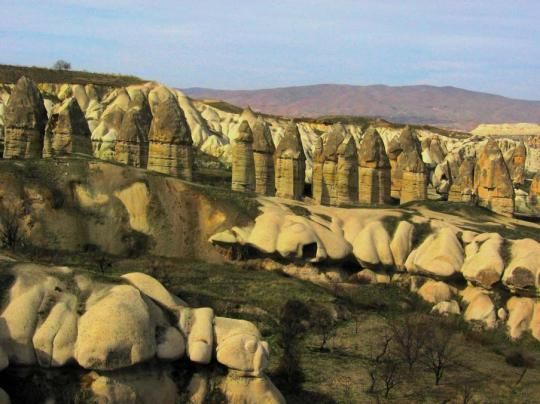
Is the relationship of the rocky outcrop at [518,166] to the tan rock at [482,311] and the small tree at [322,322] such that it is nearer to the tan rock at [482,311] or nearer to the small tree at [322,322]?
the tan rock at [482,311]

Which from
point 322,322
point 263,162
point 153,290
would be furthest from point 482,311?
point 263,162

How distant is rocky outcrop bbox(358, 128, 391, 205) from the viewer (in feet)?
137

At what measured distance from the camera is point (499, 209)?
41.6 m

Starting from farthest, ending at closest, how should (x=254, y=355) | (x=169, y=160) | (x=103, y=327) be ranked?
(x=169, y=160) → (x=254, y=355) → (x=103, y=327)

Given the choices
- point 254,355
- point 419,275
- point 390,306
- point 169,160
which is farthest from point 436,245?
point 254,355

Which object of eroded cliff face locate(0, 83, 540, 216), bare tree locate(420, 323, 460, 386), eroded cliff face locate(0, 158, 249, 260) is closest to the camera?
bare tree locate(420, 323, 460, 386)

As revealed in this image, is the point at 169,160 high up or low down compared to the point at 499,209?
up

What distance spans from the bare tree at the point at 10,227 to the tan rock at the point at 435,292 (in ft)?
44.2

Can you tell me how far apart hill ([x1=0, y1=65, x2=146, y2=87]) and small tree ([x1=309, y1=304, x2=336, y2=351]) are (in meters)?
65.6

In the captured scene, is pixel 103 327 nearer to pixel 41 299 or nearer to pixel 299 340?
pixel 41 299

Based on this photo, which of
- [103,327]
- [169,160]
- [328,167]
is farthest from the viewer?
[328,167]

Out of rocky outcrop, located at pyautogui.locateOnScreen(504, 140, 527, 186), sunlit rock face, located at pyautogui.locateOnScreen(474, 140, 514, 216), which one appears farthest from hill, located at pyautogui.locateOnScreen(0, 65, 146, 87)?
sunlit rock face, located at pyautogui.locateOnScreen(474, 140, 514, 216)

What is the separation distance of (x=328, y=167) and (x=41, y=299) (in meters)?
33.7

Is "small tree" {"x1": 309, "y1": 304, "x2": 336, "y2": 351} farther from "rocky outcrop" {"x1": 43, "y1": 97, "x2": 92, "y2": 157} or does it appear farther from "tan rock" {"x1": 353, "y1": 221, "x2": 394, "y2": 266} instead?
"rocky outcrop" {"x1": 43, "y1": 97, "x2": 92, "y2": 157}
